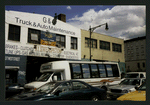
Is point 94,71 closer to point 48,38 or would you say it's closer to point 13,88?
point 48,38

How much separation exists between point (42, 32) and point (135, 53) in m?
14.7

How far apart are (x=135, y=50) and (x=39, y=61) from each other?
574 inches

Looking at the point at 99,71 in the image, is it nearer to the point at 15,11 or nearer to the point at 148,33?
the point at 148,33

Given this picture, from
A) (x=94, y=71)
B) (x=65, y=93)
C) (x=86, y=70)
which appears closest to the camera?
(x=65, y=93)

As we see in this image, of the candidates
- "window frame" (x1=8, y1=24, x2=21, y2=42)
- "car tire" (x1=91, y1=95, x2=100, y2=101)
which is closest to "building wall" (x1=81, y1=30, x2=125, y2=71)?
"window frame" (x1=8, y1=24, x2=21, y2=42)

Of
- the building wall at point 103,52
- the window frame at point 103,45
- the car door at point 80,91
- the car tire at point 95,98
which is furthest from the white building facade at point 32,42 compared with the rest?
the car tire at point 95,98

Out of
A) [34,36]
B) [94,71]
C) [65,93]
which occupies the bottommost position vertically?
[65,93]

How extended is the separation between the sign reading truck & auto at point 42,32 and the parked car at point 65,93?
26.1ft

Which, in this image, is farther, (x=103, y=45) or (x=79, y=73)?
(x=103, y=45)

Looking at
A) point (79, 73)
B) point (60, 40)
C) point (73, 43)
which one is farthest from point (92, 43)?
point (79, 73)

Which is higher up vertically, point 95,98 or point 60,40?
point 60,40

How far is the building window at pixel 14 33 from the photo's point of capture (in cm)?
1426

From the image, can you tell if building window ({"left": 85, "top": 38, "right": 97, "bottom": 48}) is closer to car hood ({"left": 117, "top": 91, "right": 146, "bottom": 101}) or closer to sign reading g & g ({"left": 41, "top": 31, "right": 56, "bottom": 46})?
A: sign reading g & g ({"left": 41, "top": 31, "right": 56, "bottom": 46})

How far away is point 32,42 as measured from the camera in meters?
15.4
